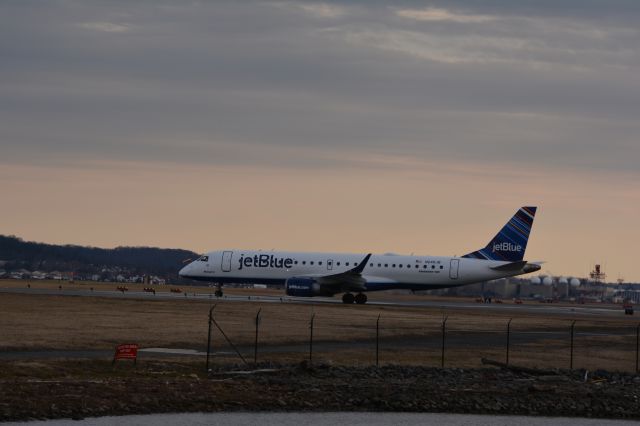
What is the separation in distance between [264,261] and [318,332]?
123 feet

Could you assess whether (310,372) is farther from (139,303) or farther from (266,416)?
(139,303)

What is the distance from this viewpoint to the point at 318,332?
198ft

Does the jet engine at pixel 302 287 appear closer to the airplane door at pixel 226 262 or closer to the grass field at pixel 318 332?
the grass field at pixel 318 332

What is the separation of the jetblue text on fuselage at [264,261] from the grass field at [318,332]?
10.9 m

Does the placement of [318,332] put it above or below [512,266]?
below

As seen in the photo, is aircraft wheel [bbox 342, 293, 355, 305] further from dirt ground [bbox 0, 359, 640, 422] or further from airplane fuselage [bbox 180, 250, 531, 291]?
dirt ground [bbox 0, 359, 640, 422]

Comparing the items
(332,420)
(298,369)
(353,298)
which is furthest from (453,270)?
(332,420)

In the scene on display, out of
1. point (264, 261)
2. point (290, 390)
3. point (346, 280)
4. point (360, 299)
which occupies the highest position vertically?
point (264, 261)

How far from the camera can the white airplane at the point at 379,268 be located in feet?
309

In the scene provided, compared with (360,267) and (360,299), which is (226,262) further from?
(360,267)

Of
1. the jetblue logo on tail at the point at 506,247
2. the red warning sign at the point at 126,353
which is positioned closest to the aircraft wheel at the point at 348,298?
the jetblue logo on tail at the point at 506,247

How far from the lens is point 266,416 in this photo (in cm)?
3653

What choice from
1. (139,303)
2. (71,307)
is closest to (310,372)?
(71,307)

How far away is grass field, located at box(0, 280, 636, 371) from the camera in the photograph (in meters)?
50.4
